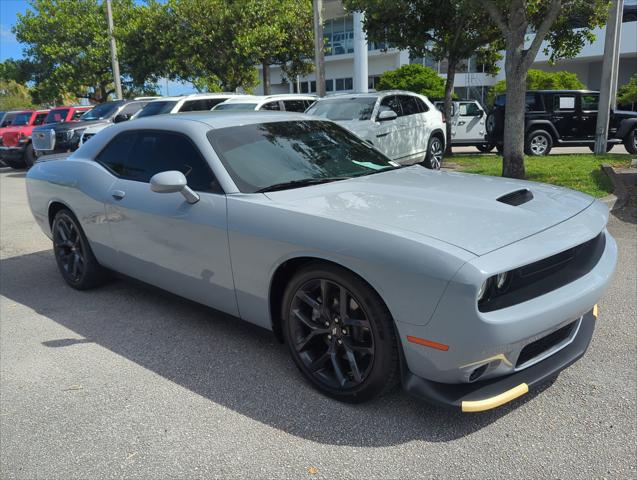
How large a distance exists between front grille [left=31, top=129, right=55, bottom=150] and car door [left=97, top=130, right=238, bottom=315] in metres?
10.5

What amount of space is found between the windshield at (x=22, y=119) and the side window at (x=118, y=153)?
16959 mm

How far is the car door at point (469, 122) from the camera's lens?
54.0 ft

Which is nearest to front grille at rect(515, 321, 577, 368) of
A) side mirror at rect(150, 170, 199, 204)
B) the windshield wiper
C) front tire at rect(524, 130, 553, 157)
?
the windshield wiper

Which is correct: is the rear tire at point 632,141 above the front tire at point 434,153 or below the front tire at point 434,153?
below

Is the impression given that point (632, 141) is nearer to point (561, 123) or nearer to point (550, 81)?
point (561, 123)

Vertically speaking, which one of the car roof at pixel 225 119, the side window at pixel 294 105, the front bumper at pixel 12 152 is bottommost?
the front bumper at pixel 12 152

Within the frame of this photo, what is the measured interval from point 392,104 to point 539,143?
6159 millimetres

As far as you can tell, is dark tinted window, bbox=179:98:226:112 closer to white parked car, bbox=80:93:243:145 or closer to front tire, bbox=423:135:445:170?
white parked car, bbox=80:93:243:145

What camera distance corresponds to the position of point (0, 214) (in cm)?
945

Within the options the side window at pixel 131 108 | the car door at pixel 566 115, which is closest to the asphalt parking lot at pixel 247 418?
the car door at pixel 566 115

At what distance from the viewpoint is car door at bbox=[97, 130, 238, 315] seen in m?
3.46

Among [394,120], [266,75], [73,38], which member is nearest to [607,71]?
[394,120]

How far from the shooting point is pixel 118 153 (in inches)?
179

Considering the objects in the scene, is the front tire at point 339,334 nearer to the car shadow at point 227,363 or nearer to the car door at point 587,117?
the car shadow at point 227,363
